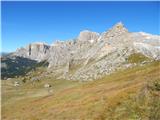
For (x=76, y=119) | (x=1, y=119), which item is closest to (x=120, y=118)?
(x=76, y=119)

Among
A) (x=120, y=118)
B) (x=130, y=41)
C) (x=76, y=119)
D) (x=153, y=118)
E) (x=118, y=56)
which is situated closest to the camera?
(x=153, y=118)

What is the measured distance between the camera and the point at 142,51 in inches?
6550

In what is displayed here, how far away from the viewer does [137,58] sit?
157 metres

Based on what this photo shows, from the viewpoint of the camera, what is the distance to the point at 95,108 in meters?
54.2

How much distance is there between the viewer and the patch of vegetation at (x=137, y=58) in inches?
5979


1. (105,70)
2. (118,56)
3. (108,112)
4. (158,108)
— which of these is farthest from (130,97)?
(118,56)

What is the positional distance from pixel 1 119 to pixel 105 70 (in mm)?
93718

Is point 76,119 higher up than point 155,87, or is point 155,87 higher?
point 155,87

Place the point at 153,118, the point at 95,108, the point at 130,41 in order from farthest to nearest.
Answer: the point at 130,41, the point at 95,108, the point at 153,118

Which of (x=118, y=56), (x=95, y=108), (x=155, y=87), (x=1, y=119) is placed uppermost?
(x=118, y=56)

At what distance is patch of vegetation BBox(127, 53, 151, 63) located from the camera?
15188 centimetres

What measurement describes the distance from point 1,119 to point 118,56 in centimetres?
10951

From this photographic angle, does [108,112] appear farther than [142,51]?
No

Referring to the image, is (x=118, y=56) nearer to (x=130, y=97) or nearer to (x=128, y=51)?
(x=128, y=51)
